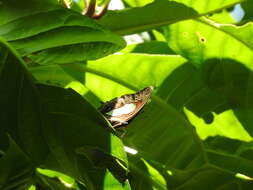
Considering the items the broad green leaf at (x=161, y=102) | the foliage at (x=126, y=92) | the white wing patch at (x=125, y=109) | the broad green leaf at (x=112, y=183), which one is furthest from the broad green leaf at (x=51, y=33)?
the broad green leaf at (x=161, y=102)

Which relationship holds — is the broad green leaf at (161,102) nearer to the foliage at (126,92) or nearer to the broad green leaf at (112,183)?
the foliage at (126,92)

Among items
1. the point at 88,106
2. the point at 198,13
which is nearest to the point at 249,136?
the point at 198,13

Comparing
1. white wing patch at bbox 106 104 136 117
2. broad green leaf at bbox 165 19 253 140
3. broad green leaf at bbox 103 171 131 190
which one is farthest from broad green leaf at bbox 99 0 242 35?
broad green leaf at bbox 103 171 131 190

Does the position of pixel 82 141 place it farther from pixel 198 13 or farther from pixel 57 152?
pixel 198 13

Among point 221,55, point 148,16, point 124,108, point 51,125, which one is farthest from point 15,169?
point 221,55

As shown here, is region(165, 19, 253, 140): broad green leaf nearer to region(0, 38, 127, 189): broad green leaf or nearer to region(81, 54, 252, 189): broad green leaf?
region(81, 54, 252, 189): broad green leaf

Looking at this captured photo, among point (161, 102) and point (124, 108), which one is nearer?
point (124, 108)

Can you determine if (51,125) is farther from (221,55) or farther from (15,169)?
(221,55)
